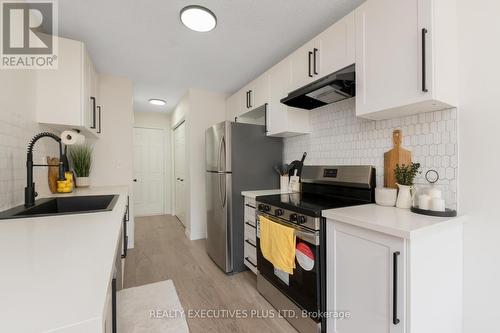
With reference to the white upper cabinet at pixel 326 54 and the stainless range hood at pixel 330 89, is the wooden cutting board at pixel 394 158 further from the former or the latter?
the white upper cabinet at pixel 326 54

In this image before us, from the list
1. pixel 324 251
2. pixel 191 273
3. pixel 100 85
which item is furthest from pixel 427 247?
pixel 100 85

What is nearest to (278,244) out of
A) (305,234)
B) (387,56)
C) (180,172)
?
(305,234)

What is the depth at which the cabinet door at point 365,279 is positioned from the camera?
1.05 metres

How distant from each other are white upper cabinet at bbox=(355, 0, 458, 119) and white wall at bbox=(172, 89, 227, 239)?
261cm

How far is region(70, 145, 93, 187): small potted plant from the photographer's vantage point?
8.70 ft

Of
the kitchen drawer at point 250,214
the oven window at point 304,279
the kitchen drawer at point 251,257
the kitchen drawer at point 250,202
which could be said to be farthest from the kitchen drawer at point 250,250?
the oven window at point 304,279

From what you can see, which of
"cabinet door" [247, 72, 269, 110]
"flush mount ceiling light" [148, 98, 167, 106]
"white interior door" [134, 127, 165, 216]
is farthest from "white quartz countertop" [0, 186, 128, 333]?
"white interior door" [134, 127, 165, 216]

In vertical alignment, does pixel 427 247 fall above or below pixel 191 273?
above

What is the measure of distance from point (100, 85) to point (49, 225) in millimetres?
2724

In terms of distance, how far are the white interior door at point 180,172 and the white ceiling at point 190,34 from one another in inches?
62.0

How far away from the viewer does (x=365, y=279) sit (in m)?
1.21

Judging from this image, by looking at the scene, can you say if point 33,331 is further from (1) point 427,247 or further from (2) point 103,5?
(2) point 103,5

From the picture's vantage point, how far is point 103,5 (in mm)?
1675

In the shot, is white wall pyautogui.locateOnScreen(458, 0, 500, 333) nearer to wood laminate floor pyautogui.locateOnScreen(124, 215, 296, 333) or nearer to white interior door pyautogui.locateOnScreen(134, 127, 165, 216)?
wood laminate floor pyautogui.locateOnScreen(124, 215, 296, 333)
